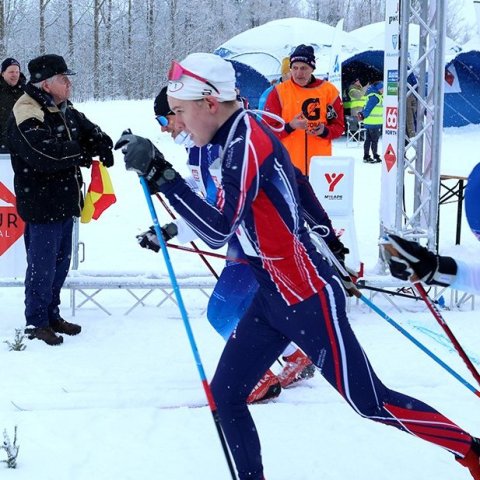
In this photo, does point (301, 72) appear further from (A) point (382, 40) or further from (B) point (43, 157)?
(A) point (382, 40)

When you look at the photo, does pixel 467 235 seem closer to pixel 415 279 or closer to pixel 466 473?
pixel 466 473

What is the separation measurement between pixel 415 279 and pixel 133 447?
5.98 feet

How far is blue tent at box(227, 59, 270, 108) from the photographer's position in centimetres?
2264

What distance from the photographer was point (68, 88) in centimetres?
547

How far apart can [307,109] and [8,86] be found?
3.61 metres

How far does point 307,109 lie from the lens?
23.3 ft

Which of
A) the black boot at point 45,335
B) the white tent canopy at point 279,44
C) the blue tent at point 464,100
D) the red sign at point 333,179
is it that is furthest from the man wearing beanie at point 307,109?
the blue tent at point 464,100

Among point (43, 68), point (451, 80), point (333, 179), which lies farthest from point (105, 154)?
point (451, 80)

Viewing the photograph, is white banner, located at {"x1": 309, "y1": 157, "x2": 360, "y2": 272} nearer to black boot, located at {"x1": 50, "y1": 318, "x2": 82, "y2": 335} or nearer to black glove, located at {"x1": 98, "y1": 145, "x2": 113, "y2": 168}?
black glove, located at {"x1": 98, "y1": 145, "x2": 113, "y2": 168}

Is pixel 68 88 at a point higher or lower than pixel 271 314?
higher

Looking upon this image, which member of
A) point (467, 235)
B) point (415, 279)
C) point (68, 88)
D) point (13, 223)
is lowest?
point (467, 235)

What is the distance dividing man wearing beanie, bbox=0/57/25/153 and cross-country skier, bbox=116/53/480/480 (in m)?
6.10

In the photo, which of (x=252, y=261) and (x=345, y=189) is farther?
(x=345, y=189)

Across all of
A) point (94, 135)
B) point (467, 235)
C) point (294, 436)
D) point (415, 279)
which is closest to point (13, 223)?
point (94, 135)
